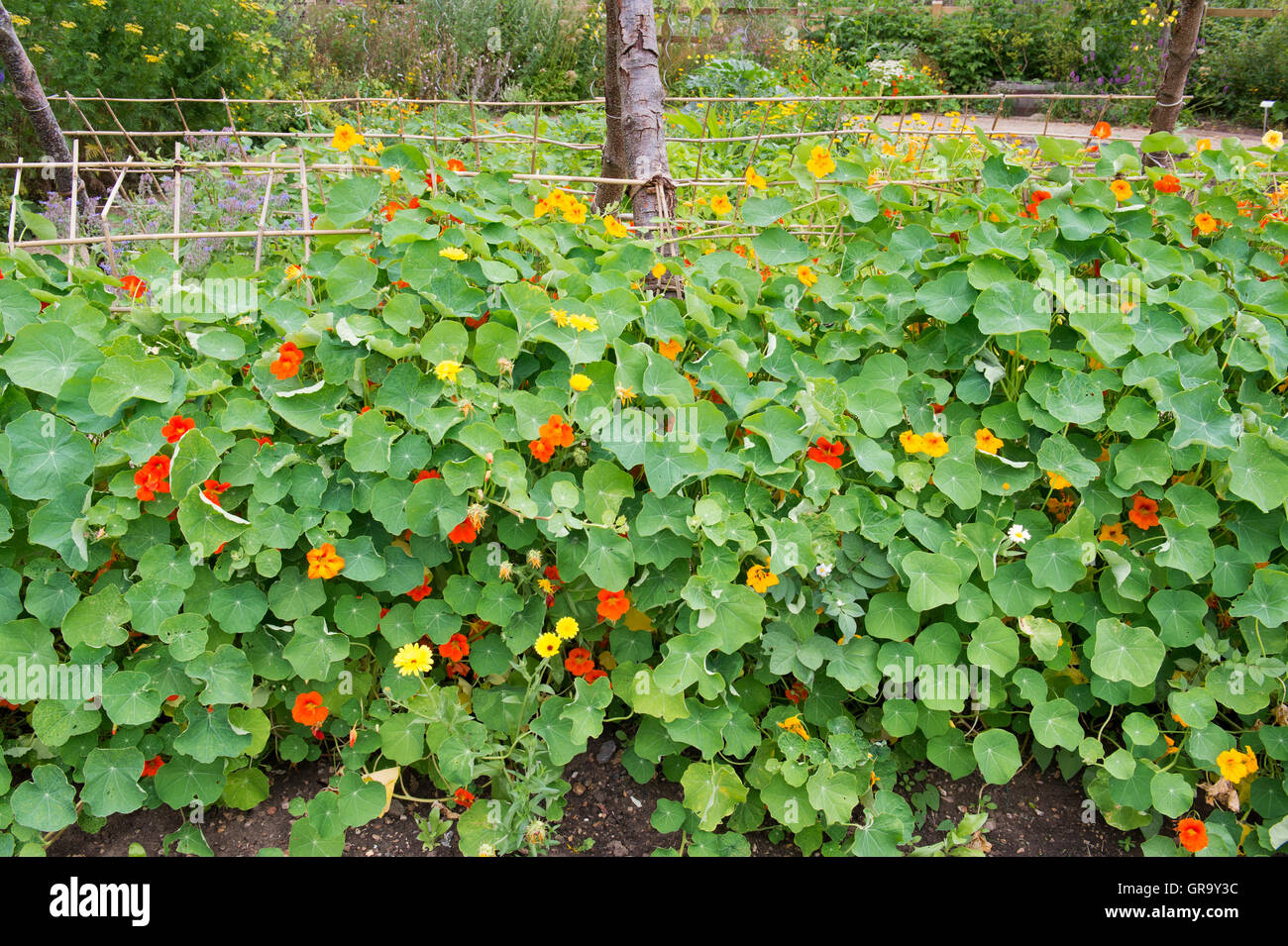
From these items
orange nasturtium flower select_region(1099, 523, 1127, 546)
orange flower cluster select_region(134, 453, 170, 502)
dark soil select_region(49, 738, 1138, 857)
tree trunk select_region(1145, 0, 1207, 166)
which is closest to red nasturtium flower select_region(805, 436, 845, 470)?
orange nasturtium flower select_region(1099, 523, 1127, 546)

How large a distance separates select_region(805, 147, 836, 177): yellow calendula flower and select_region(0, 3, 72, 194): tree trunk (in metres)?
3.40

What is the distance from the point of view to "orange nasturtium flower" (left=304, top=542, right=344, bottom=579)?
5.92 feet

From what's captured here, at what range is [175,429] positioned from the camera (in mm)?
1834

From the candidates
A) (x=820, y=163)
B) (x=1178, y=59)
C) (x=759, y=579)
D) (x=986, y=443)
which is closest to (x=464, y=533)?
(x=759, y=579)

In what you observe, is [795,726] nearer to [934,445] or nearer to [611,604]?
[611,604]

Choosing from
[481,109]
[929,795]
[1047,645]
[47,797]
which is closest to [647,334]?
[1047,645]

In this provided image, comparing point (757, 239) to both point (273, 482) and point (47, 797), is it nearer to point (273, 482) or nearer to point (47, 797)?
point (273, 482)

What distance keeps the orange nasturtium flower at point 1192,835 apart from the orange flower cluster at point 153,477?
2256mm

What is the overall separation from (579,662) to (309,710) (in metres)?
0.59

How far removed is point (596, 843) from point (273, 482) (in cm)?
106

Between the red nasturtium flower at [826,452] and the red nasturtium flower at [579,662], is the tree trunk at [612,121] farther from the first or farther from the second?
the red nasturtium flower at [579,662]

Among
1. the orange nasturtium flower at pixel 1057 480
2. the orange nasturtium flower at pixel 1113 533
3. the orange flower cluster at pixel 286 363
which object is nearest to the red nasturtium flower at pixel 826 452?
the orange nasturtium flower at pixel 1057 480

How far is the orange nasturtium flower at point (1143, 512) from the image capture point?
2.05 metres

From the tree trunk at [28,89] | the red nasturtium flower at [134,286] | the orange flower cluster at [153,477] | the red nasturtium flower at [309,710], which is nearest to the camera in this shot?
the orange flower cluster at [153,477]
